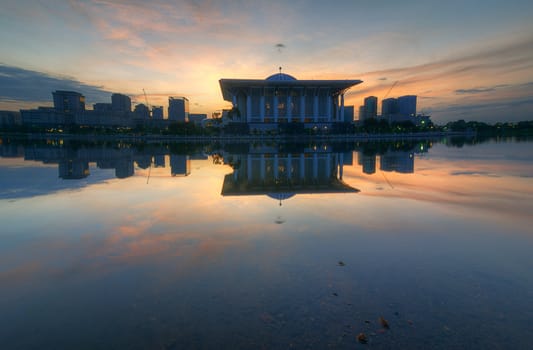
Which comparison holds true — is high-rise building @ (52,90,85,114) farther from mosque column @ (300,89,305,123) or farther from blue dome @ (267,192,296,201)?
blue dome @ (267,192,296,201)

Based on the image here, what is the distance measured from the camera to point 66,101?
609 feet

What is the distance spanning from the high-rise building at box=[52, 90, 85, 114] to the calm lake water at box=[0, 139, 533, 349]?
221007 mm

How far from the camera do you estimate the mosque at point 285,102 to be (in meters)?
94.7

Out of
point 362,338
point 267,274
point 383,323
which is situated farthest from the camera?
point 267,274

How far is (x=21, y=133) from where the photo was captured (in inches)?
5423

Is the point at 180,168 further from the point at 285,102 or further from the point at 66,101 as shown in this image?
the point at 66,101

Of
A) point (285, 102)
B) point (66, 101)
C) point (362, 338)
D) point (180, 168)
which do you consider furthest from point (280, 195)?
point (66, 101)

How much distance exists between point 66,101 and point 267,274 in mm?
237627

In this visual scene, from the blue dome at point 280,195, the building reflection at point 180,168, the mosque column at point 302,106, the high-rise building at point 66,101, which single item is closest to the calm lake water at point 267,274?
the blue dome at point 280,195

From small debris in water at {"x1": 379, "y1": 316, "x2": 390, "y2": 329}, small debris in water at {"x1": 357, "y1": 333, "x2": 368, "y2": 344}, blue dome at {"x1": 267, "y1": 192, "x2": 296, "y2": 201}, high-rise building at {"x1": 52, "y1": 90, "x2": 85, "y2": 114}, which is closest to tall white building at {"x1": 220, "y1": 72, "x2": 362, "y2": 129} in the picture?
blue dome at {"x1": 267, "y1": 192, "x2": 296, "y2": 201}

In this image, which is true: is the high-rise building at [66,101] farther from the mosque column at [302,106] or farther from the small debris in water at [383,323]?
the small debris in water at [383,323]

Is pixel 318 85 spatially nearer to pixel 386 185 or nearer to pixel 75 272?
pixel 386 185

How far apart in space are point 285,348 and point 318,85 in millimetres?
98836

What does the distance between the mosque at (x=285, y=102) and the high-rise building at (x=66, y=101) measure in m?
150
